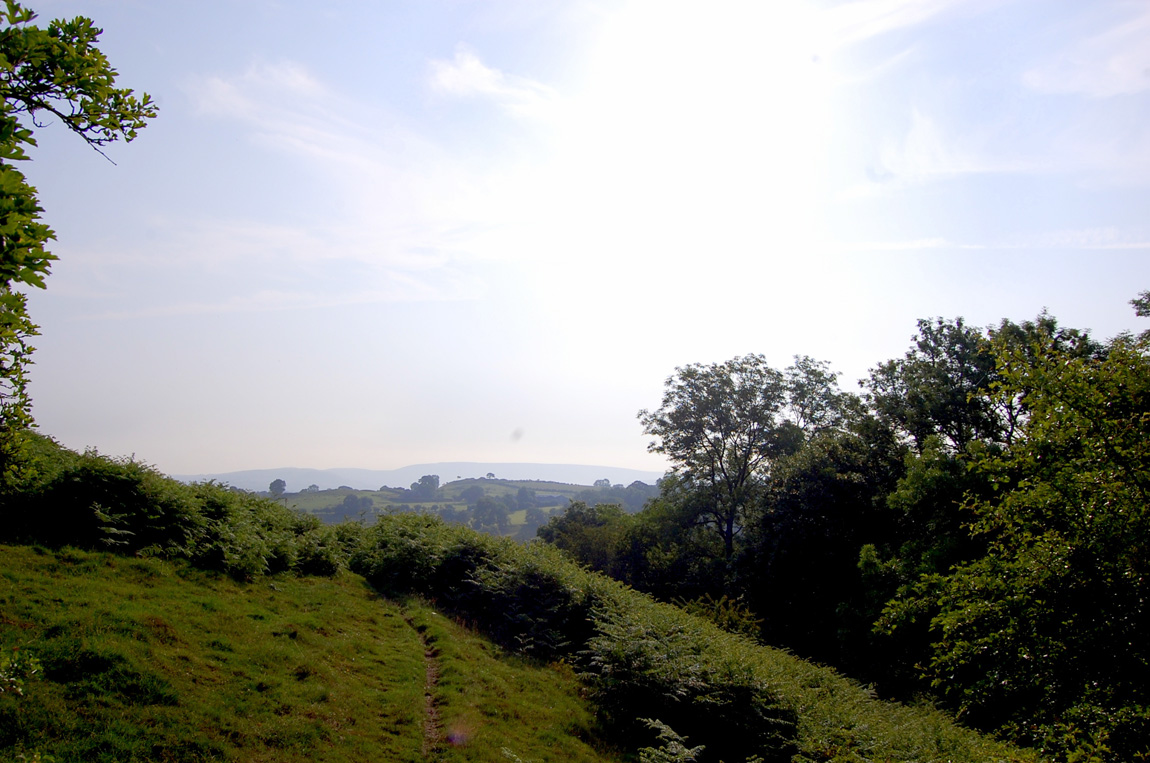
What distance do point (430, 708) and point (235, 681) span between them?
3.74 metres

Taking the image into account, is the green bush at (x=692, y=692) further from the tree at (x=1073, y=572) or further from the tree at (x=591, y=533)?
the tree at (x=591, y=533)

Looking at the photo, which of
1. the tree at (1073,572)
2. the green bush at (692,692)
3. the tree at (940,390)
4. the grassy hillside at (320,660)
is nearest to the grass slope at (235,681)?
the grassy hillside at (320,660)

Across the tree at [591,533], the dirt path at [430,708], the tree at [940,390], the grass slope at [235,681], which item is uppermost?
the tree at [940,390]

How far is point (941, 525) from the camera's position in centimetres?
2617

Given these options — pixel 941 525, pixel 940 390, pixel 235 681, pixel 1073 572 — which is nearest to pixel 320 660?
pixel 235 681

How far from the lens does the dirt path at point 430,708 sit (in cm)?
991

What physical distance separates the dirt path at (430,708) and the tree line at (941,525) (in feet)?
29.9

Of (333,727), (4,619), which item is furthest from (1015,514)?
(4,619)

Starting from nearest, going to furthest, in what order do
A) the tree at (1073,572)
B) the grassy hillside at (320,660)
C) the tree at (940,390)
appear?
the grassy hillside at (320,660)
the tree at (1073,572)
the tree at (940,390)

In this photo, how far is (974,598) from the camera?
10992mm

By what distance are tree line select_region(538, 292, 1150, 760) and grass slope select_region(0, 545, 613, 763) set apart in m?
8.38

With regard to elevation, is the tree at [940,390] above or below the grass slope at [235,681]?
above

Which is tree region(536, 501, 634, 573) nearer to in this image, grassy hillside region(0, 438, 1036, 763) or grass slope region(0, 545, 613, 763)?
grassy hillside region(0, 438, 1036, 763)

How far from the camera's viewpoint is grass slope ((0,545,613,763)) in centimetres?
748
